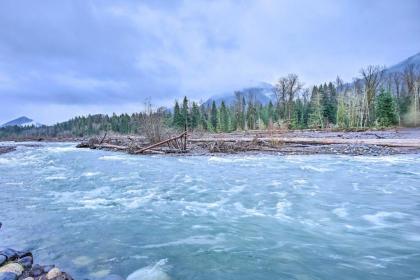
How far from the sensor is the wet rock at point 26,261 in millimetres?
4116

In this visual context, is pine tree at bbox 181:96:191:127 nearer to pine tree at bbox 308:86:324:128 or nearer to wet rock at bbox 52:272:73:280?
pine tree at bbox 308:86:324:128

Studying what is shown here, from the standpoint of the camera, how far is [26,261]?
4.23 m

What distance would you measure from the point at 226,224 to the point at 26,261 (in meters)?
3.46

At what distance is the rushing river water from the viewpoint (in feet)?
14.0

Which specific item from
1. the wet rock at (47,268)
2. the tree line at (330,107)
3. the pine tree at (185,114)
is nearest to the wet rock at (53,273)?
the wet rock at (47,268)

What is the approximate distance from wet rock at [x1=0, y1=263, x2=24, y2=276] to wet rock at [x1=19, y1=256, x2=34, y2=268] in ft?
0.35

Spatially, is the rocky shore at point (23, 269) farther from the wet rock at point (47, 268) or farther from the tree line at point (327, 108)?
the tree line at point (327, 108)

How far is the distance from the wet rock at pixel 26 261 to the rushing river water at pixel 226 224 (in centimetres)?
16

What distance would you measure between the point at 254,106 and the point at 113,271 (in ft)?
255

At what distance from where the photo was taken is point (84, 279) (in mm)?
3764

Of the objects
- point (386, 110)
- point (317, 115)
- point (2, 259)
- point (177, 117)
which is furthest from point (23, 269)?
point (177, 117)

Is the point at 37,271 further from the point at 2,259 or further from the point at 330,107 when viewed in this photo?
the point at 330,107

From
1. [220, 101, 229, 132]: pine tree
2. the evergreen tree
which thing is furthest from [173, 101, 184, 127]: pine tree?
the evergreen tree

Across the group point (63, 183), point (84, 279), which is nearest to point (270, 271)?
point (84, 279)
